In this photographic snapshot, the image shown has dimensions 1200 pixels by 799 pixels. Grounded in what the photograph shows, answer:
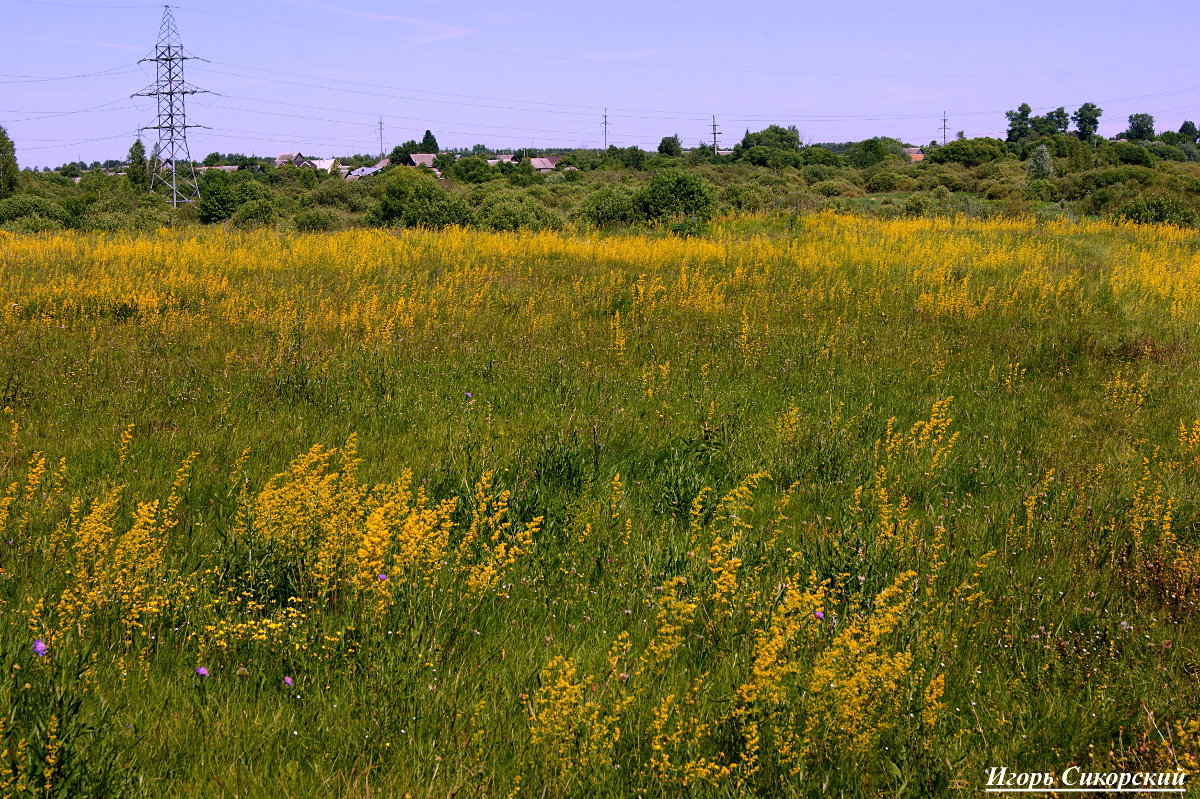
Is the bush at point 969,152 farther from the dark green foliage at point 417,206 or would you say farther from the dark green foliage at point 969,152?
the dark green foliage at point 417,206

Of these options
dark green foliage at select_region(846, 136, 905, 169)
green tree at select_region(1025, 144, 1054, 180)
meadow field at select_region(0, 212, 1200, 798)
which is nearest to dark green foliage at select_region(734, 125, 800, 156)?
dark green foliage at select_region(846, 136, 905, 169)

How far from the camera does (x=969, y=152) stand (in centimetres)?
4906

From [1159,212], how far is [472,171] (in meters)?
47.2

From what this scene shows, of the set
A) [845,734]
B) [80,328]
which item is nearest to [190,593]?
[845,734]

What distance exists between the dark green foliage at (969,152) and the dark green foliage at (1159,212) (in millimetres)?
29354

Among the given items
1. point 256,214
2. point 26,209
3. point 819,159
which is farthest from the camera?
point 819,159

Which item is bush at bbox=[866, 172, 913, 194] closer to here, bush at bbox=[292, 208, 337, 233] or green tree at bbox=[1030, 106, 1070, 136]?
bush at bbox=[292, 208, 337, 233]

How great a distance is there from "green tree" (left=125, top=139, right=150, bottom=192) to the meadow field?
6026 cm

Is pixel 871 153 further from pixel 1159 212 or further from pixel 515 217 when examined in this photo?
pixel 515 217

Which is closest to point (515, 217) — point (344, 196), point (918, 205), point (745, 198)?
point (745, 198)

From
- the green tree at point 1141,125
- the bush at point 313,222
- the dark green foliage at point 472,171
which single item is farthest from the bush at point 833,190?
the green tree at point 1141,125

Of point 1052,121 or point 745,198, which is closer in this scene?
point 745,198

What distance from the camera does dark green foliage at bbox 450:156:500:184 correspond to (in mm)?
54403

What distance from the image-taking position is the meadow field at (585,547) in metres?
2.33
